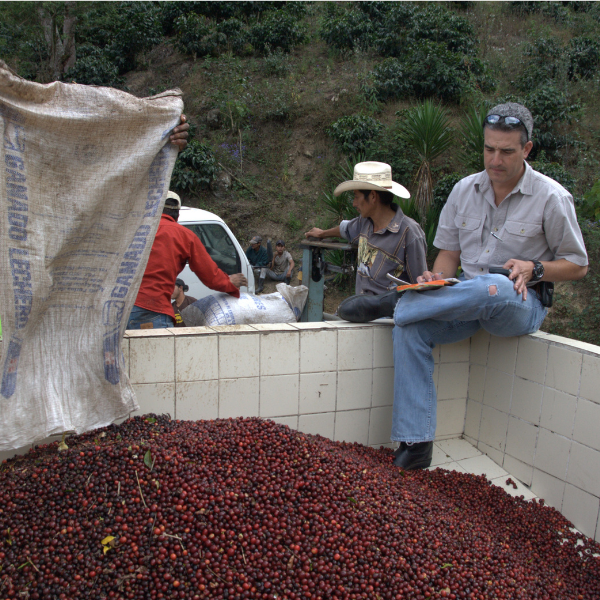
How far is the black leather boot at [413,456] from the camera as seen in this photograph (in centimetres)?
268

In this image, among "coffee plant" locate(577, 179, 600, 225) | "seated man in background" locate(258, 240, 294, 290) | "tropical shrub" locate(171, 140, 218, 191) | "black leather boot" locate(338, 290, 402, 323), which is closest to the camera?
"black leather boot" locate(338, 290, 402, 323)

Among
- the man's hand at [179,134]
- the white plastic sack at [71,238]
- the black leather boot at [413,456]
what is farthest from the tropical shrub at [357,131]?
the white plastic sack at [71,238]

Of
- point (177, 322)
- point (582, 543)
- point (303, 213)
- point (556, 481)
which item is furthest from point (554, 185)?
point (303, 213)

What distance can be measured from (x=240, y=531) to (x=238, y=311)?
81.3 inches

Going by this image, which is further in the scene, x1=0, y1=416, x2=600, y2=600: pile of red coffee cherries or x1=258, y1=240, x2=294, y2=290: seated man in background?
x1=258, y1=240, x2=294, y2=290: seated man in background

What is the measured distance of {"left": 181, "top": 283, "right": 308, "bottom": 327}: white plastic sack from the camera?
368cm

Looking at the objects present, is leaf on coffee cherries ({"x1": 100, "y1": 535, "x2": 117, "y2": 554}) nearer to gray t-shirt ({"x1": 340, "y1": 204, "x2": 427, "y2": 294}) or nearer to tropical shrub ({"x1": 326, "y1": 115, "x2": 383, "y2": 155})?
gray t-shirt ({"x1": 340, "y1": 204, "x2": 427, "y2": 294})

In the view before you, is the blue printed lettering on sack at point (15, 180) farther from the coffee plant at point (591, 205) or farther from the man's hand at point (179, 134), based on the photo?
the coffee plant at point (591, 205)

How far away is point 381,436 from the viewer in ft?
9.78

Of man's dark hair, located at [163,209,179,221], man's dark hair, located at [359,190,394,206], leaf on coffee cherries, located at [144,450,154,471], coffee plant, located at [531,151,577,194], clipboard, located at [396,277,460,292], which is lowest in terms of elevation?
leaf on coffee cherries, located at [144,450,154,471]

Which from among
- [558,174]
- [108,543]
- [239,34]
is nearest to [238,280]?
[108,543]

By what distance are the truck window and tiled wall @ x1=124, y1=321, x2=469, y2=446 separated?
4.02 m

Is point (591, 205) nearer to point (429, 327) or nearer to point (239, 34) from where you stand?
point (429, 327)

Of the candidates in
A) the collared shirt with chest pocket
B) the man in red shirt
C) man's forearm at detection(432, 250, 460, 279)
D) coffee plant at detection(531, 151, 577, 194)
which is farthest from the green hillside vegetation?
the collared shirt with chest pocket
